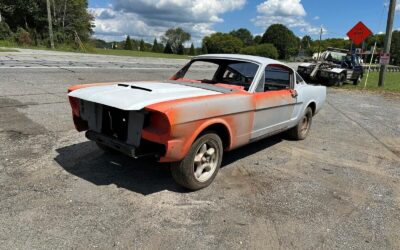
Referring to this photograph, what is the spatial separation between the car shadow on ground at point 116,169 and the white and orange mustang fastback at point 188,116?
0.28m

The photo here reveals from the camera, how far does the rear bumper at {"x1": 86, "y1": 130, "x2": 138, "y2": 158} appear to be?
12.5 feet

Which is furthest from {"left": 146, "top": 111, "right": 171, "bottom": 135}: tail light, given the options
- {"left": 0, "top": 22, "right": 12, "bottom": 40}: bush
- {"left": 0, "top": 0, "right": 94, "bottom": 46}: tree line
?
{"left": 0, "top": 22, "right": 12, "bottom": 40}: bush

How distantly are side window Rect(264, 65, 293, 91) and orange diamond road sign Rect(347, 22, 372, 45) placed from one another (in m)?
15.9

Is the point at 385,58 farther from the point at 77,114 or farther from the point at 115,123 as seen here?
the point at 115,123

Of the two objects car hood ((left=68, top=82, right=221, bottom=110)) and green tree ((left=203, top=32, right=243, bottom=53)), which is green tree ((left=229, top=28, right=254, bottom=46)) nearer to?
green tree ((left=203, top=32, right=243, bottom=53))

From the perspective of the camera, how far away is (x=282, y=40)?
104 meters

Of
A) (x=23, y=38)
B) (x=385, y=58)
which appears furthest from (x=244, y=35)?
(x=385, y=58)

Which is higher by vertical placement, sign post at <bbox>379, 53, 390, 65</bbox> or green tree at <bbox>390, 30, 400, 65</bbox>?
green tree at <bbox>390, 30, 400, 65</bbox>

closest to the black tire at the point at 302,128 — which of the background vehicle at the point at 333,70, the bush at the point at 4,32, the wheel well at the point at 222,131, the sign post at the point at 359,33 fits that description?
the wheel well at the point at 222,131

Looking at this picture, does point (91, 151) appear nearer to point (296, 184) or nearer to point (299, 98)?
point (296, 184)

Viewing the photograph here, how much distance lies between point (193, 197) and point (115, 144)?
1.04m

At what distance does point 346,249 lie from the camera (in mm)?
3375

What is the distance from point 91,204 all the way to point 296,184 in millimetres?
2561

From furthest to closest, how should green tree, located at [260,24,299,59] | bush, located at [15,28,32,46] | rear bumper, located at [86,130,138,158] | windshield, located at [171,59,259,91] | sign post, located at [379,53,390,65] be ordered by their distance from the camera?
→ green tree, located at [260,24,299,59], bush, located at [15,28,32,46], sign post, located at [379,53,390,65], windshield, located at [171,59,259,91], rear bumper, located at [86,130,138,158]
